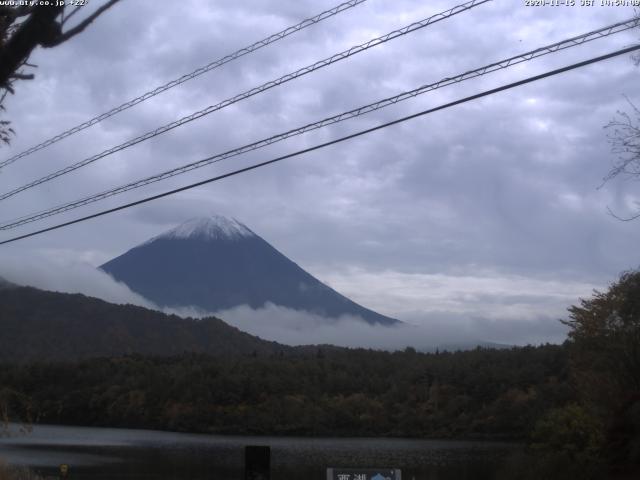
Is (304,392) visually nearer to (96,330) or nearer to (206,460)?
(206,460)

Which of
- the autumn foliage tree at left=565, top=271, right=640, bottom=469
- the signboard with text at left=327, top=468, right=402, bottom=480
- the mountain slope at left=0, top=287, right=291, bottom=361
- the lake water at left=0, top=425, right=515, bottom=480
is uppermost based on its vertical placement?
the mountain slope at left=0, top=287, right=291, bottom=361

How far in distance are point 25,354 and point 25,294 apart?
1107 inches

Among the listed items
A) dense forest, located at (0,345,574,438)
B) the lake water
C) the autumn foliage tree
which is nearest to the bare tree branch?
the autumn foliage tree

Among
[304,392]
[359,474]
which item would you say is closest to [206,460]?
[359,474]

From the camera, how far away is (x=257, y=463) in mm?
11133

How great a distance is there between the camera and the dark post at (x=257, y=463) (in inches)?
438

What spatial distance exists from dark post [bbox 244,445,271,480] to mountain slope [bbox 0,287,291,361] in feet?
401

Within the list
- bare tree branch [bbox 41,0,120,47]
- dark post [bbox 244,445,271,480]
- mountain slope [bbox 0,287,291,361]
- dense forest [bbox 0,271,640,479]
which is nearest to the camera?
bare tree branch [bbox 41,0,120,47]

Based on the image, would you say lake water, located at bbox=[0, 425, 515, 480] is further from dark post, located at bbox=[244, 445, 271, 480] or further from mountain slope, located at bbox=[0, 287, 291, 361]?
mountain slope, located at bbox=[0, 287, 291, 361]

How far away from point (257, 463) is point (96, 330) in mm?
138252

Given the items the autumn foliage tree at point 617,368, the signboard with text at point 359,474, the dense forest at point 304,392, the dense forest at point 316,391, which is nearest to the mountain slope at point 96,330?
the dense forest at point 316,391

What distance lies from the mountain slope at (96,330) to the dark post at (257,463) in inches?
4810

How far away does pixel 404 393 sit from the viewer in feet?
306

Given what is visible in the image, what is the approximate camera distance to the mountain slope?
13412 centimetres
